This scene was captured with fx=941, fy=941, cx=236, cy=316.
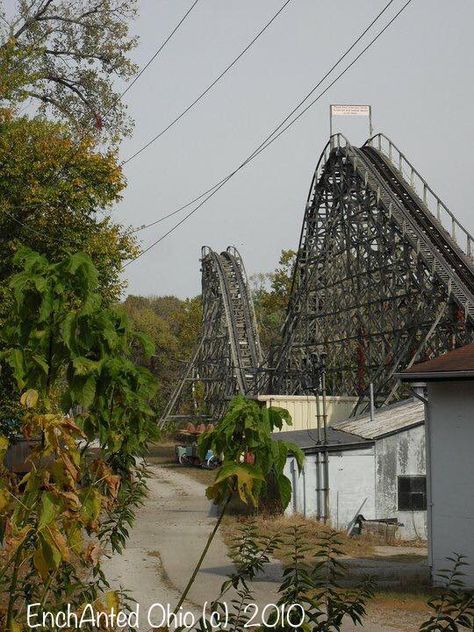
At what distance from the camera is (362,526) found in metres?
20.2

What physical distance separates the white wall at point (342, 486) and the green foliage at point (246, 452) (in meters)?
16.7

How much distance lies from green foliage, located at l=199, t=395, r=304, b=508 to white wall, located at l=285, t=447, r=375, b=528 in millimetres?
16736

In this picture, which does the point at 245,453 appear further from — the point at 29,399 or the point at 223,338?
the point at 223,338

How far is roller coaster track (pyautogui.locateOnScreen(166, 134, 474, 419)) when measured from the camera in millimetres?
27766

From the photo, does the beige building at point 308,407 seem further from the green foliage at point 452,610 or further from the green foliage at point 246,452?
the green foliage at point 246,452

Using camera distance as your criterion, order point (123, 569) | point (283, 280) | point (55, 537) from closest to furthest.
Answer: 1. point (55, 537)
2. point (123, 569)
3. point (283, 280)

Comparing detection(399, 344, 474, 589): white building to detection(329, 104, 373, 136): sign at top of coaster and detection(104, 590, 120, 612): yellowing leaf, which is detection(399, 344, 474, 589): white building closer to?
detection(104, 590, 120, 612): yellowing leaf

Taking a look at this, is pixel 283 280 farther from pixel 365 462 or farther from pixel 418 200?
pixel 365 462

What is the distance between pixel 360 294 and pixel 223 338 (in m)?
10.5

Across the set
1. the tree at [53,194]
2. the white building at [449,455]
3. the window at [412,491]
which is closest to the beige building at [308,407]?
the window at [412,491]

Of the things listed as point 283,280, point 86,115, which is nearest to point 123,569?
point 86,115

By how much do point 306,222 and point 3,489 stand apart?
32.1m

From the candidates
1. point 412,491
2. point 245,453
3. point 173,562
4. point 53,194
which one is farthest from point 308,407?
point 245,453

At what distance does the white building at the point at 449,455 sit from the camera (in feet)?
41.5
